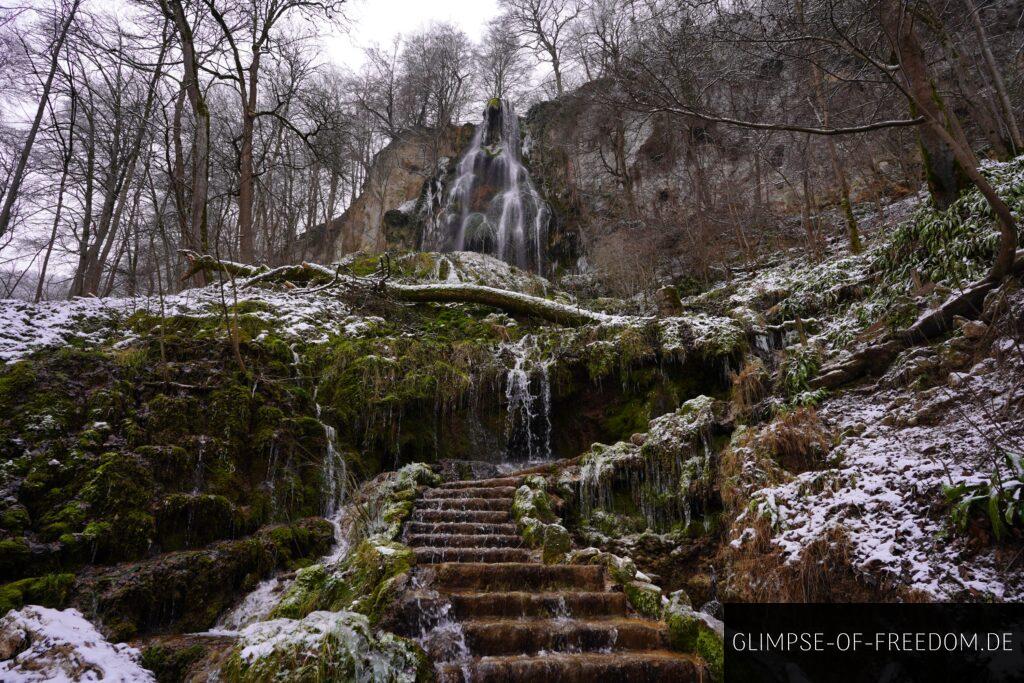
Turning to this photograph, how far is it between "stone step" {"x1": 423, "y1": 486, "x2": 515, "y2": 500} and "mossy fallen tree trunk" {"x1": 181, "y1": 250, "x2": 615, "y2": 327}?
4602mm

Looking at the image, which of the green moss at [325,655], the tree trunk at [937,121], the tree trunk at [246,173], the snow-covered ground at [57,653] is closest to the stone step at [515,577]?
the green moss at [325,655]

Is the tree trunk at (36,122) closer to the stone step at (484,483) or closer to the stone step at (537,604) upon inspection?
the stone step at (484,483)

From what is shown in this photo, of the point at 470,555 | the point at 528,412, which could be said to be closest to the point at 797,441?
the point at 470,555

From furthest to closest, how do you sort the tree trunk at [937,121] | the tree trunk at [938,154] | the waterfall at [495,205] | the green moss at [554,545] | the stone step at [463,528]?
the waterfall at [495,205]
the tree trunk at [938,154]
the stone step at [463,528]
the green moss at [554,545]
the tree trunk at [937,121]

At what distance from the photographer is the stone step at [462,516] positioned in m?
5.74

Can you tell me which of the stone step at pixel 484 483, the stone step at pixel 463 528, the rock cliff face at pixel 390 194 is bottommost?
the stone step at pixel 463 528

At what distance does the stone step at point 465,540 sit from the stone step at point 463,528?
15cm

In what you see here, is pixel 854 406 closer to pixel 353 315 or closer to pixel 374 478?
pixel 374 478

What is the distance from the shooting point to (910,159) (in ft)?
44.1

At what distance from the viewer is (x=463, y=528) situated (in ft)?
18.0

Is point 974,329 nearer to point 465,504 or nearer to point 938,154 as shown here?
point 938,154

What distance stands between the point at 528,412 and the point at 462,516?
3.38m

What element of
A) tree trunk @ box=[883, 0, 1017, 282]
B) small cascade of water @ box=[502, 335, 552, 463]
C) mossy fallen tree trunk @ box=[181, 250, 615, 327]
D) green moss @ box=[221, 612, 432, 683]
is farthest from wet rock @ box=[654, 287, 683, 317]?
green moss @ box=[221, 612, 432, 683]

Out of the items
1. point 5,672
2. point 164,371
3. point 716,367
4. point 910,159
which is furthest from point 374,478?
point 910,159
